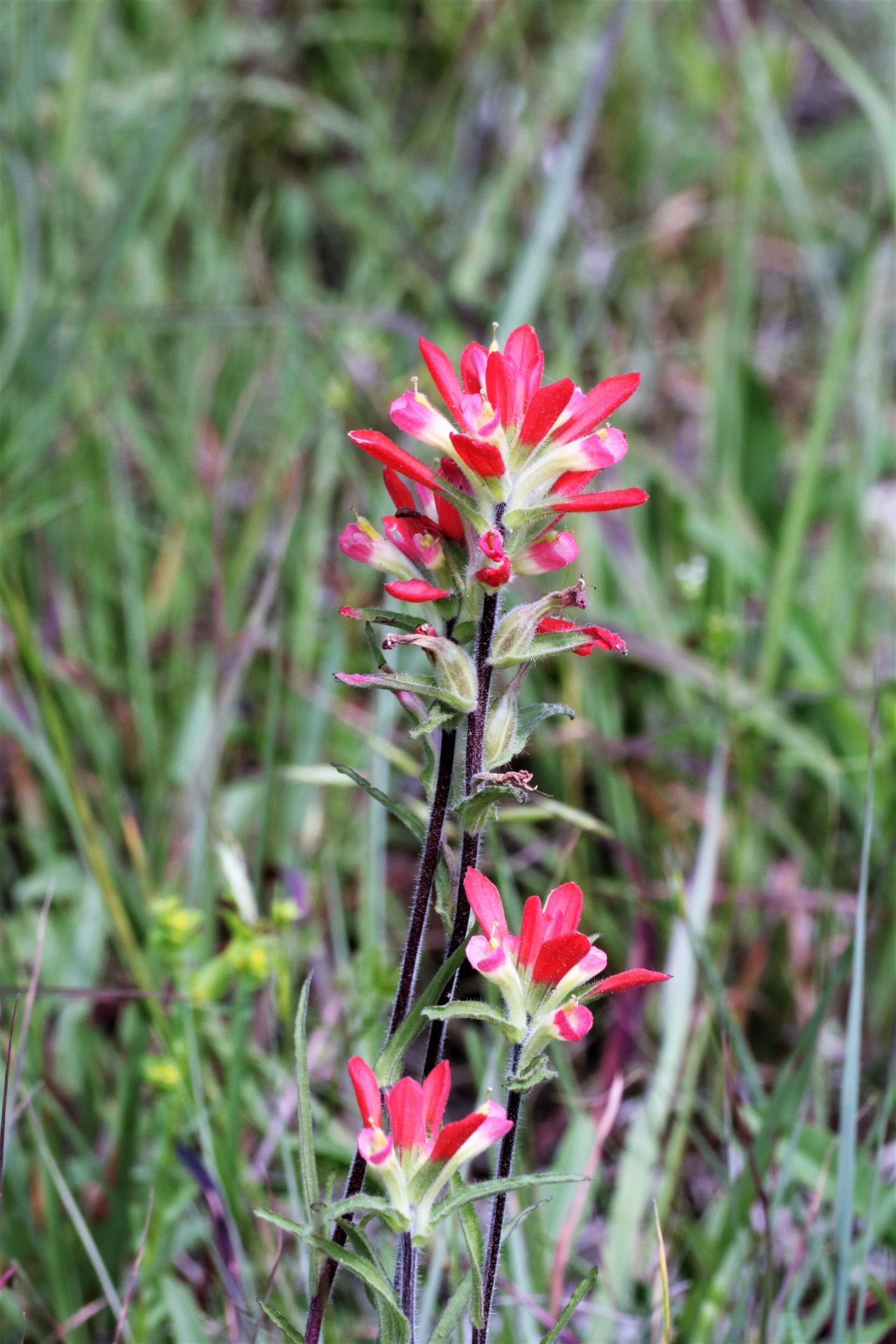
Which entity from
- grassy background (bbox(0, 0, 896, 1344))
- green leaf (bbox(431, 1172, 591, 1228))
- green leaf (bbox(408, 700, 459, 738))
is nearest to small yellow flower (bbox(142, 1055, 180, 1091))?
grassy background (bbox(0, 0, 896, 1344))

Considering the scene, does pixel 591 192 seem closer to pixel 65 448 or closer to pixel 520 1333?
pixel 65 448

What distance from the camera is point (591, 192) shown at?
3.94 meters

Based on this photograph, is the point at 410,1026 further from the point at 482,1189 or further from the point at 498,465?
the point at 498,465

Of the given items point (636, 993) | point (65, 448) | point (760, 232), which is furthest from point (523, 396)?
point (760, 232)

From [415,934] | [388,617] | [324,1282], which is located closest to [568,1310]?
[324,1282]

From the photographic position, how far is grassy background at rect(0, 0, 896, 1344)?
147 cm

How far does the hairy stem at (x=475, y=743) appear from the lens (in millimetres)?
862

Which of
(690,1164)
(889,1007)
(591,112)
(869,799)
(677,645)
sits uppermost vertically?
(591,112)

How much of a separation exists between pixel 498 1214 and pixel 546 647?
0.43m

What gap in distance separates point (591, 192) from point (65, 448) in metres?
2.20

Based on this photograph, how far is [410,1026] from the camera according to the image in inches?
34.1

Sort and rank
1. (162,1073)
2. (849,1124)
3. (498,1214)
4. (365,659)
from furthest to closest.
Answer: (365,659) → (162,1073) → (849,1124) → (498,1214)

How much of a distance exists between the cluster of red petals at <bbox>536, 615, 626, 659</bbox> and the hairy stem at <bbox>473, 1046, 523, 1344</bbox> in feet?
1.01

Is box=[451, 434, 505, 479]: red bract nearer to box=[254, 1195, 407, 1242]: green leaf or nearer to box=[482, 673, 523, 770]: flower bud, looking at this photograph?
box=[482, 673, 523, 770]: flower bud
